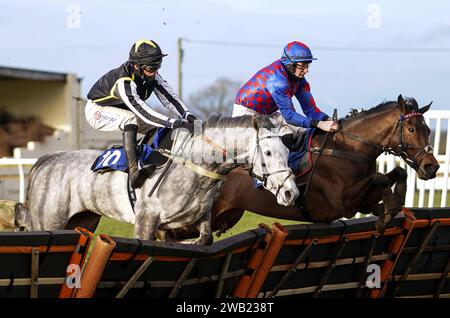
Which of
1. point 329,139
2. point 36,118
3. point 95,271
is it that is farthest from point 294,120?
point 36,118

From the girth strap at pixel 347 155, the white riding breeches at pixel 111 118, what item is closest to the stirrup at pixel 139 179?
the white riding breeches at pixel 111 118

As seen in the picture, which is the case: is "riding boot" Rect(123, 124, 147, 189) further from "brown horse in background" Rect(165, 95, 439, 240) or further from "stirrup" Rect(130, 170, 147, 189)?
"brown horse in background" Rect(165, 95, 439, 240)

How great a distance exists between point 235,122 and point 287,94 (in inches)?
52.7

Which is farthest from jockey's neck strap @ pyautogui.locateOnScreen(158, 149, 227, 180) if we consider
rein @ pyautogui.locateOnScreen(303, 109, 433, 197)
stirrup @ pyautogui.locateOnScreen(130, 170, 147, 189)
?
rein @ pyautogui.locateOnScreen(303, 109, 433, 197)

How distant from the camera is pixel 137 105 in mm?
5336

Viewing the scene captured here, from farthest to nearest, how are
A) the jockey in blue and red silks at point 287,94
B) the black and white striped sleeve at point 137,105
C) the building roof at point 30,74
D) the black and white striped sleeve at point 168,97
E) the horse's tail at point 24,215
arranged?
the building roof at point 30,74
the jockey in blue and red silks at point 287,94
the horse's tail at point 24,215
the black and white striped sleeve at point 168,97
the black and white striped sleeve at point 137,105

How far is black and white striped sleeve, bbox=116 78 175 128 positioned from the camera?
5238mm

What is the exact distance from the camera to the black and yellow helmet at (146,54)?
5.38 meters

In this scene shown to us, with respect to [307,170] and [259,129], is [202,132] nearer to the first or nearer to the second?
[259,129]

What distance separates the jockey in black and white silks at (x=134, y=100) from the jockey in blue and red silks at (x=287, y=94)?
0.80 m

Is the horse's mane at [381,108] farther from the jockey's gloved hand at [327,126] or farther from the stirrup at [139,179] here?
the stirrup at [139,179]

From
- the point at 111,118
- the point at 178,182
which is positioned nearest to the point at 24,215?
the point at 111,118

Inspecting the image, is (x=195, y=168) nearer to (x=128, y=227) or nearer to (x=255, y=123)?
(x=255, y=123)

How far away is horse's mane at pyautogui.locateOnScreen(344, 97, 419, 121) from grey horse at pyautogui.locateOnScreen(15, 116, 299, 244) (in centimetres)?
170
